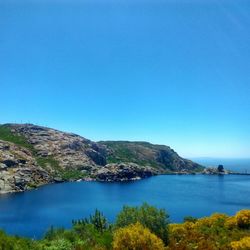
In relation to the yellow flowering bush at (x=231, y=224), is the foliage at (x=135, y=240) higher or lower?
higher

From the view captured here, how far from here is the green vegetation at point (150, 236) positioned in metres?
37.6

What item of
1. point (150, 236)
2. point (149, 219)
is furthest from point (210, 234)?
point (150, 236)

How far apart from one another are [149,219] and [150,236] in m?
16.9

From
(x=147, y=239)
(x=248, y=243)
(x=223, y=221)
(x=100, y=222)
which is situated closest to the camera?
(x=147, y=239)

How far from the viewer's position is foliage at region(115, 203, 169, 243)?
5328 centimetres

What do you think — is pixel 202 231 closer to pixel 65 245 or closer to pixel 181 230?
pixel 181 230

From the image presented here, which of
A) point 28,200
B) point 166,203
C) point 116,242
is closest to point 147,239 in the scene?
point 116,242

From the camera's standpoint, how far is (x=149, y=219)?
5453 cm

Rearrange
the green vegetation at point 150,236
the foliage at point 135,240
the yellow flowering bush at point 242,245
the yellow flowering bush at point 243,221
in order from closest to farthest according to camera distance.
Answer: the foliage at point 135,240 → the green vegetation at point 150,236 → the yellow flowering bush at point 242,245 → the yellow flowering bush at point 243,221

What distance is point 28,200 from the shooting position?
195250mm

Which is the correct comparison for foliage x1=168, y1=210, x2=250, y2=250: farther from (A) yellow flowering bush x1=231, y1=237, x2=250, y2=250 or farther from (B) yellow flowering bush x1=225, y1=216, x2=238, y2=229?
(A) yellow flowering bush x1=231, y1=237, x2=250, y2=250

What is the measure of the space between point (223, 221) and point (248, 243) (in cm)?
2574

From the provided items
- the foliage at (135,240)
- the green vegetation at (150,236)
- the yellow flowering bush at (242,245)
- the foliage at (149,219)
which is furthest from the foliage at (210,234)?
the foliage at (135,240)

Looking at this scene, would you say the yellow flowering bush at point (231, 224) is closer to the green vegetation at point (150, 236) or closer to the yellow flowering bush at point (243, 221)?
the green vegetation at point (150, 236)
